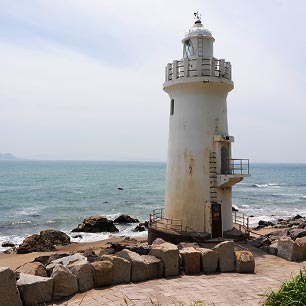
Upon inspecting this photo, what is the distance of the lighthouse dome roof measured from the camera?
1511 cm

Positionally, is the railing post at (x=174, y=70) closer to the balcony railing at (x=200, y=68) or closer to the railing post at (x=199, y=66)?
the balcony railing at (x=200, y=68)

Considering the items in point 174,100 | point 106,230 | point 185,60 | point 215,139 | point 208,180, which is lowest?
point 106,230

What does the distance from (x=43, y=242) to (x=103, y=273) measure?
49.4 ft

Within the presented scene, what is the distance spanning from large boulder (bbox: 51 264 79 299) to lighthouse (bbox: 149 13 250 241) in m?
6.59

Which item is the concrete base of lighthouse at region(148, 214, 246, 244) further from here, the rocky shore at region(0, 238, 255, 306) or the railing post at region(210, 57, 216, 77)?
the railing post at region(210, 57, 216, 77)

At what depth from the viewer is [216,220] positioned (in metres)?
14.5

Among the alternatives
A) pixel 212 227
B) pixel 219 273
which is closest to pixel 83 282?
pixel 219 273

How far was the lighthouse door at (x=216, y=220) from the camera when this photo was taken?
1445cm

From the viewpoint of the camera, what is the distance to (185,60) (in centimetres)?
1473

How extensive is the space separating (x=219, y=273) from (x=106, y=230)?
1977cm

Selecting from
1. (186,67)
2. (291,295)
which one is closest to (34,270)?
(291,295)

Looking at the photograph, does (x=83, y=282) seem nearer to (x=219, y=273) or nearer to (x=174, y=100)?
(x=219, y=273)

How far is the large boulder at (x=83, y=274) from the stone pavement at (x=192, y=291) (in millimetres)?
155

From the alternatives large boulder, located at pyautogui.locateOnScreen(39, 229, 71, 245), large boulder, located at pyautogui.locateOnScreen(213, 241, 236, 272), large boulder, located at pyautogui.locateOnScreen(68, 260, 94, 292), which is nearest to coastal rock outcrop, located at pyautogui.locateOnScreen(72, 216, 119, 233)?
large boulder, located at pyautogui.locateOnScreen(39, 229, 71, 245)
